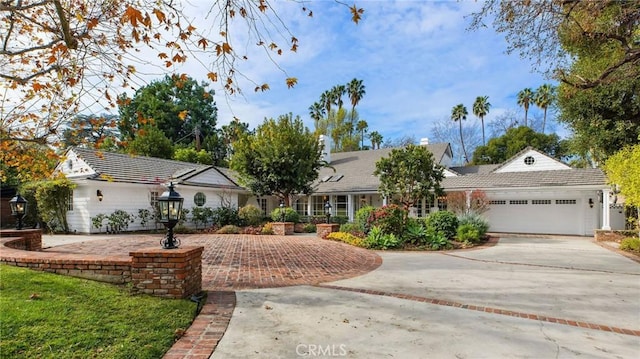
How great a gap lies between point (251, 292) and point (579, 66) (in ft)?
49.1

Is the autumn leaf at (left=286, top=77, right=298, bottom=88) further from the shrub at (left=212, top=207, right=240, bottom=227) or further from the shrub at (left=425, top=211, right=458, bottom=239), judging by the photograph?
the shrub at (left=212, top=207, right=240, bottom=227)

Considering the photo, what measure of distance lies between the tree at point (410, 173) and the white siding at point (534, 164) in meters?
7.86

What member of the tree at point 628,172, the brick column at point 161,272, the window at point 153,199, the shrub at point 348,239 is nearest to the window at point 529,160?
the tree at point 628,172

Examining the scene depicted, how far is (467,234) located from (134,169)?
53.5 ft

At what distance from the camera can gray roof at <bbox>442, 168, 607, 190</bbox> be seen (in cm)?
1667

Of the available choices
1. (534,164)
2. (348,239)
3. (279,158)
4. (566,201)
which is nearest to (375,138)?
(534,164)

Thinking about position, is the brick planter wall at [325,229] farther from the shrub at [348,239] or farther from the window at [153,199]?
the window at [153,199]

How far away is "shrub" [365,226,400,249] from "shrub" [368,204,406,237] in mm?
185

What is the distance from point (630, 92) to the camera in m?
13.4

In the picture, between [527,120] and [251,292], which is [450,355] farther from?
[527,120]

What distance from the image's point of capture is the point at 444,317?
173 inches

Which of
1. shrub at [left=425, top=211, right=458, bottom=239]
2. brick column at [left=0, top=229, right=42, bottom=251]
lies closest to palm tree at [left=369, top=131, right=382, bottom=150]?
shrub at [left=425, top=211, right=458, bottom=239]

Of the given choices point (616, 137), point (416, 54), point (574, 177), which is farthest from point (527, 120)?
point (416, 54)

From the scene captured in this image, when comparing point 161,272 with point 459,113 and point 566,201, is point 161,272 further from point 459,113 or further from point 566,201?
point 459,113
